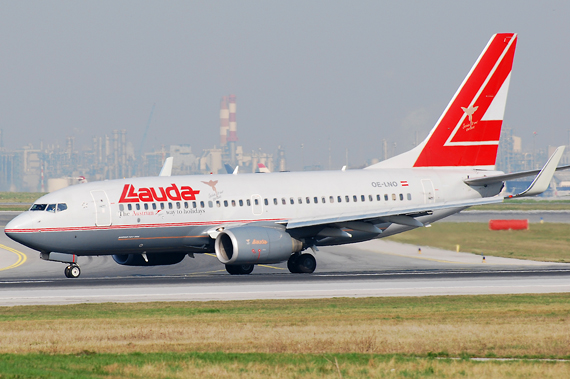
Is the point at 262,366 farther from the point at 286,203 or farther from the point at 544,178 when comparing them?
the point at 544,178

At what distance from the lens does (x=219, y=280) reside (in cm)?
3547

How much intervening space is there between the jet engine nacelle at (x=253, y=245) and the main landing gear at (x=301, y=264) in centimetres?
153

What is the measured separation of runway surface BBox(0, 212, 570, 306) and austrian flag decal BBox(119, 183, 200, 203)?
11.7 ft

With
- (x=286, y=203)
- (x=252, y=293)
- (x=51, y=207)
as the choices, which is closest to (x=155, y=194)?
(x=51, y=207)

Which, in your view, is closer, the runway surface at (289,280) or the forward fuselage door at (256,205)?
the runway surface at (289,280)

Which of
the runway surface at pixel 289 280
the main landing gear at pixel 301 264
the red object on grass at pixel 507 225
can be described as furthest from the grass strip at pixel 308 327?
the red object on grass at pixel 507 225

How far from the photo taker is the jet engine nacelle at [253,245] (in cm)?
3625

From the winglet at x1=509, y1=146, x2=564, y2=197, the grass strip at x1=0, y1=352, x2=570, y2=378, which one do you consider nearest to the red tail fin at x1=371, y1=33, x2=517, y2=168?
the winglet at x1=509, y1=146, x2=564, y2=197

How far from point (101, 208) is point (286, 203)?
358 inches

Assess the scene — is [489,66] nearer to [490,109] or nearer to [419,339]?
[490,109]

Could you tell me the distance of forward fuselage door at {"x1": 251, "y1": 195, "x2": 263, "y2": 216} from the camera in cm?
3967

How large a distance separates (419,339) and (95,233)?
2090 cm

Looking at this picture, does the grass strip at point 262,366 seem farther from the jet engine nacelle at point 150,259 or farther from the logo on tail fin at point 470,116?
the logo on tail fin at point 470,116

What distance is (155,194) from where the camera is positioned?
3762 cm
